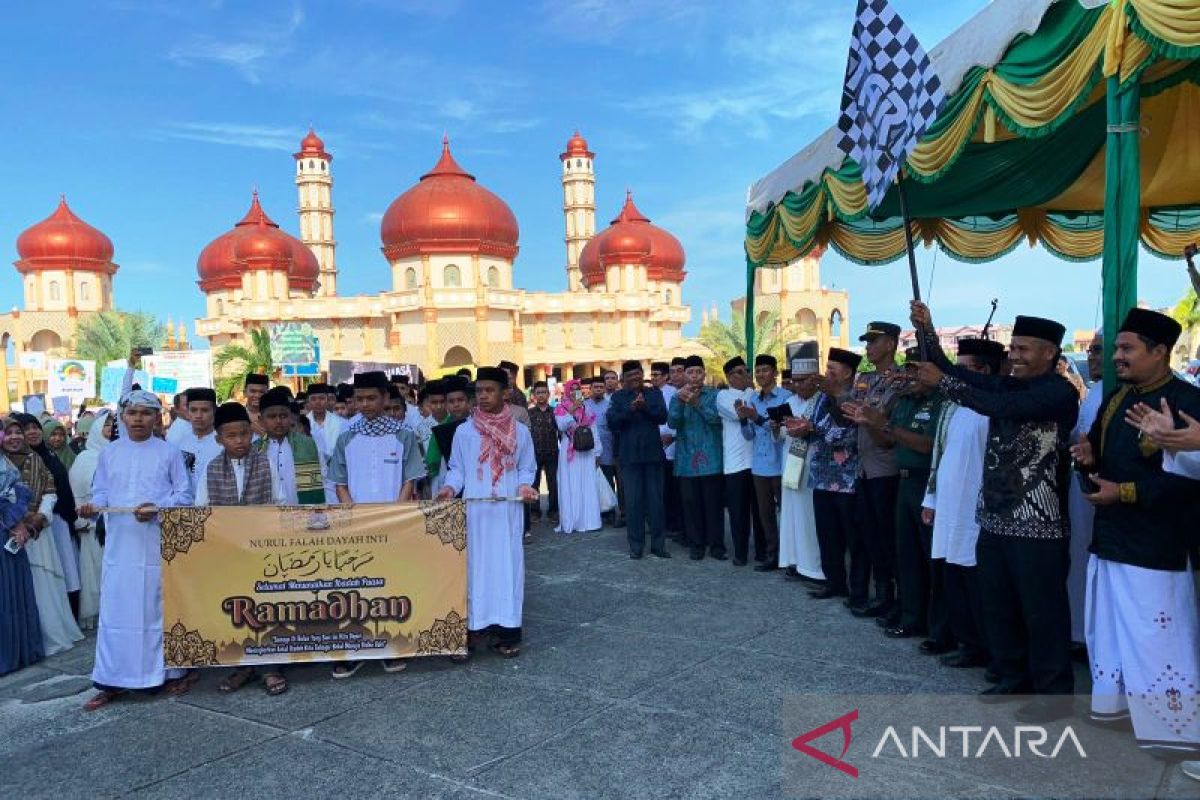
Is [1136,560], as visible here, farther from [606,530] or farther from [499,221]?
[499,221]

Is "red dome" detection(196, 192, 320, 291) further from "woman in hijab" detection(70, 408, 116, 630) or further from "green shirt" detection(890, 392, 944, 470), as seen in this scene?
"green shirt" detection(890, 392, 944, 470)

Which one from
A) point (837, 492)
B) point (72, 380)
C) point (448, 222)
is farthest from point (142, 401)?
point (448, 222)

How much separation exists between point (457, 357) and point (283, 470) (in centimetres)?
3855

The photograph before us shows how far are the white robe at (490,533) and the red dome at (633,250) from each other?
4545 centimetres

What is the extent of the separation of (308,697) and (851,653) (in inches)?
114

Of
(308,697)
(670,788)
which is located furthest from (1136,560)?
(308,697)

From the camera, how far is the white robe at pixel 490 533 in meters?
4.83

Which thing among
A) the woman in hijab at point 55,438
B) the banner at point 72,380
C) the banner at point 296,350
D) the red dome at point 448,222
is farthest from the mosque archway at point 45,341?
the woman in hijab at point 55,438

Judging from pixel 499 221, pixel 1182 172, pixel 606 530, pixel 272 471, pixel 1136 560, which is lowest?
pixel 606 530

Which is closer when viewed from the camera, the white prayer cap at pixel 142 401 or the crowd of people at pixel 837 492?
the crowd of people at pixel 837 492

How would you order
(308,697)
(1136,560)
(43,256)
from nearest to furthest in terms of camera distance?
1. (1136,560)
2. (308,697)
3. (43,256)

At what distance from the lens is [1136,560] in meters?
3.18

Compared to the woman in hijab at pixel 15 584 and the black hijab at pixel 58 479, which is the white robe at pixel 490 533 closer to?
the woman in hijab at pixel 15 584

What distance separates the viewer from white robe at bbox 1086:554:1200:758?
3.11m
